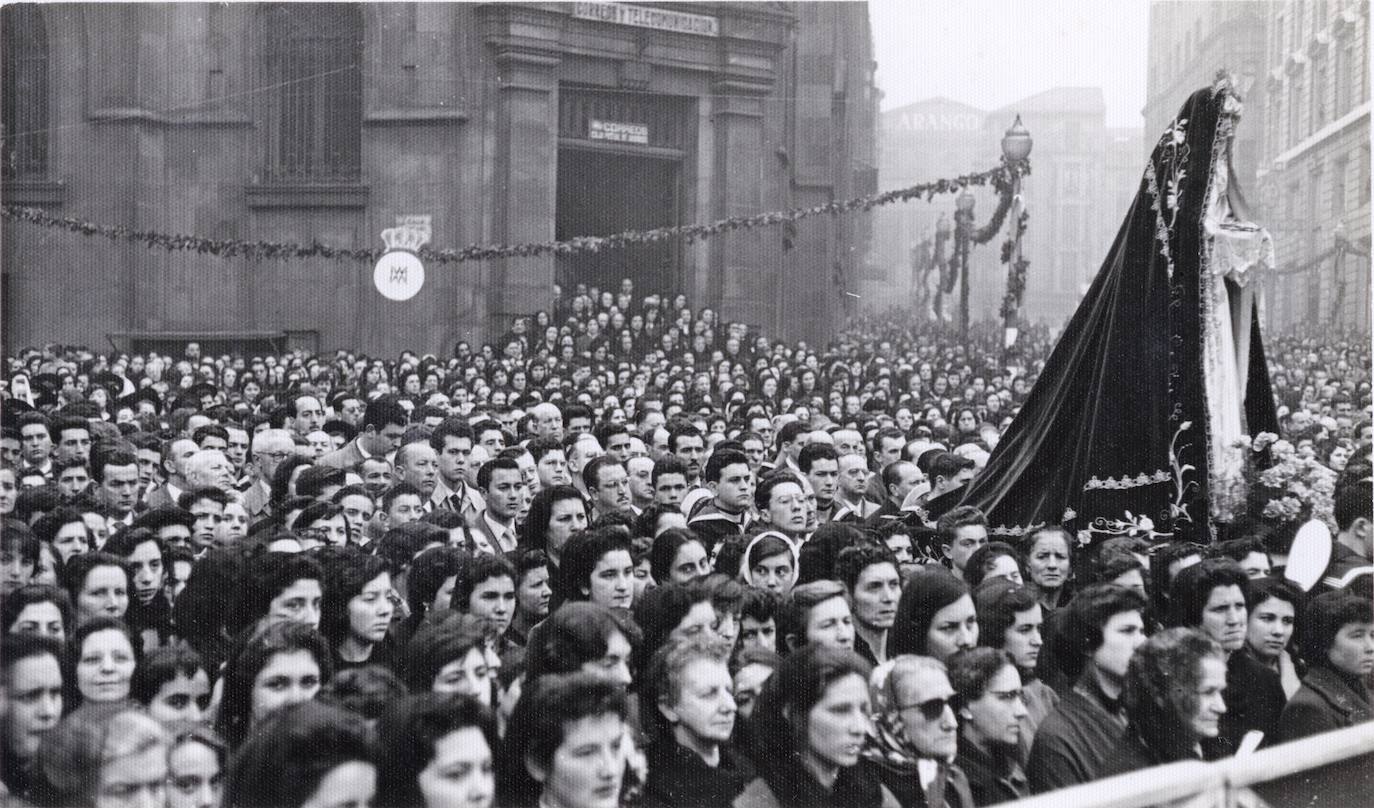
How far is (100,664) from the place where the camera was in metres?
4.48

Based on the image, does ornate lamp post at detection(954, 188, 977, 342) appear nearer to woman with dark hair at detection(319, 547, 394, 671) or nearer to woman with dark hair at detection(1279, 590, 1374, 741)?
woman with dark hair at detection(1279, 590, 1374, 741)

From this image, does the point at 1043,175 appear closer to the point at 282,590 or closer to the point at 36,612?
the point at 282,590

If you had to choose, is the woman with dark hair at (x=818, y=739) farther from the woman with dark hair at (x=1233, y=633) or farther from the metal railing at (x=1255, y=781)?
the woman with dark hair at (x=1233, y=633)

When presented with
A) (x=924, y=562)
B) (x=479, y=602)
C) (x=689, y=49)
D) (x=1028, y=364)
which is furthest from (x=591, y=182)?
(x=479, y=602)

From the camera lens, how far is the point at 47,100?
2311cm

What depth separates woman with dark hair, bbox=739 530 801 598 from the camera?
6094mm

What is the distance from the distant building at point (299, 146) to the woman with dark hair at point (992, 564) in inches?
679

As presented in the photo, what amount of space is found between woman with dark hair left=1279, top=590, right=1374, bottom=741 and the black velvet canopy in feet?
4.96

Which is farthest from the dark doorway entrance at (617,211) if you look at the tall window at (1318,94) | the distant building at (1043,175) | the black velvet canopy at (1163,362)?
the distant building at (1043,175)

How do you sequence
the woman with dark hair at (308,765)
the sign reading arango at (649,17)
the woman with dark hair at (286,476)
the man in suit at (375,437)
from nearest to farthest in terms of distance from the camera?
the woman with dark hair at (308,765)
the woman with dark hair at (286,476)
the man in suit at (375,437)
the sign reading arango at (649,17)

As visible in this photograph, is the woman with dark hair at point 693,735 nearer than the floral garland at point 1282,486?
Yes

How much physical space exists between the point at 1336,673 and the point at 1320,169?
15.8 m

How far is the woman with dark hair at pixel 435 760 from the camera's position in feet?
11.3

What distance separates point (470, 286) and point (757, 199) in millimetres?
5048
